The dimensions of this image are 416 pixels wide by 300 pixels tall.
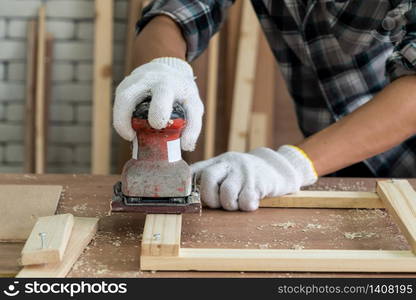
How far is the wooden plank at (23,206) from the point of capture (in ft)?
5.42

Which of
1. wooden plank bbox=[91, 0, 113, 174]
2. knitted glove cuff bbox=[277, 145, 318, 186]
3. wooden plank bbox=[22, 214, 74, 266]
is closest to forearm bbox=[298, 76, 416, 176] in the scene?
knitted glove cuff bbox=[277, 145, 318, 186]

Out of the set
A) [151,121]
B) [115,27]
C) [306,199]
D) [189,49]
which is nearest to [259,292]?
[151,121]

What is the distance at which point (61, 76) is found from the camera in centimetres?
402

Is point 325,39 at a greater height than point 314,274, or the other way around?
point 325,39

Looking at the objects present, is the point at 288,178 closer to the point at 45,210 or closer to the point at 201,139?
the point at 45,210

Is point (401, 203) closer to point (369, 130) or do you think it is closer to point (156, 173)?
point (369, 130)

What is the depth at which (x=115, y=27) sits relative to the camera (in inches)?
158

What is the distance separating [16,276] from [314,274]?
1.98ft

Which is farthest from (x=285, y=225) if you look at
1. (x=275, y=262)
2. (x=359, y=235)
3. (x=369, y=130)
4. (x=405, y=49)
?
(x=405, y=49)

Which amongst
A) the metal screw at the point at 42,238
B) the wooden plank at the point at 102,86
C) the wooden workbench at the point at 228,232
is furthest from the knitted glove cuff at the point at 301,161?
the wooden plank at the point at 102,86

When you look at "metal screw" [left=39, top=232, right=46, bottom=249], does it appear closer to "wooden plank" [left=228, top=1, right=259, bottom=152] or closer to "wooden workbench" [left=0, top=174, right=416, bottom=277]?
"wooden workbench" [left=0, top=174, right=416, bottom=277]

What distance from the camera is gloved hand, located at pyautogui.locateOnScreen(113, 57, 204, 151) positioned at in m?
1.55

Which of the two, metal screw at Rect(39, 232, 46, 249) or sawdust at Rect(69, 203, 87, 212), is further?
sawdust at Rect(69, 203, 87, 212)

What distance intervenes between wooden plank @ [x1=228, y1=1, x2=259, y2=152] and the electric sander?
7.52 ft
